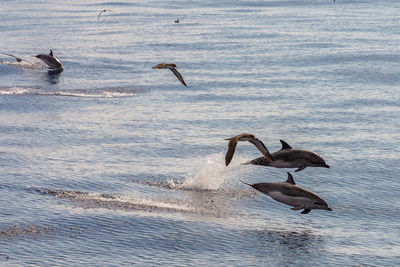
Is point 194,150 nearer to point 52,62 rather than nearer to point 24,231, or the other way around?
point 24,231

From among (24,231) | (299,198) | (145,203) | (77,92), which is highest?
(77,92)

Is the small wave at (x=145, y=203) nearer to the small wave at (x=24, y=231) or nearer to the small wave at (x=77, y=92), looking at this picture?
the small wave at (x=24, y=231)

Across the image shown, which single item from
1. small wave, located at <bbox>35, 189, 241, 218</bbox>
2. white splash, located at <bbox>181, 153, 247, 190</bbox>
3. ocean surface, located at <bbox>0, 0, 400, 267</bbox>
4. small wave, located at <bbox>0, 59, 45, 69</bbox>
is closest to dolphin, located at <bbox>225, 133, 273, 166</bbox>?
ocean surface, located at <bbox>0, 0, 400, 267</bbox>

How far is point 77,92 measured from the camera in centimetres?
5012

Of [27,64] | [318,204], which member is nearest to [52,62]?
[27,64]

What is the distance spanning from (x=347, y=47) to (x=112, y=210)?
165 ft

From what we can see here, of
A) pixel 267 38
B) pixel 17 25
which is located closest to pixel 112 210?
pixel 267 38

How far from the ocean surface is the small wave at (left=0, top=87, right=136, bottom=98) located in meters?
0.13

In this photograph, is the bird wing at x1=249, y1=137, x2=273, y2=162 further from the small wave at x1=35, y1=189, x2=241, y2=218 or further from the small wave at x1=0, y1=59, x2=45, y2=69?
the small wave at x1=0, y1=59, x2=45, y2=69

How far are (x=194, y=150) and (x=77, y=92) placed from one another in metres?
18.0

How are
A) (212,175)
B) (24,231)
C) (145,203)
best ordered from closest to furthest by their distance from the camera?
(24,231), (145,203), (212,175)

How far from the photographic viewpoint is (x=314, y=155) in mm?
24953

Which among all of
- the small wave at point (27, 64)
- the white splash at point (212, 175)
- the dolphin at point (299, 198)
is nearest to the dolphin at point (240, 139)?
the dolphin at point (299, 198)

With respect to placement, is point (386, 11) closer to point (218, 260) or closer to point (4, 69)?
point (4, 69)
